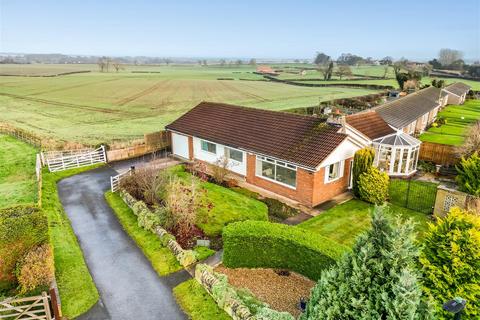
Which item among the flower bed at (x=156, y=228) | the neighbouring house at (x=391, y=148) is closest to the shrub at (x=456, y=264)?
the flower bed at (x=156, y=228)

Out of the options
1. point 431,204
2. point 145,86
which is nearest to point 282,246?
point 431,204

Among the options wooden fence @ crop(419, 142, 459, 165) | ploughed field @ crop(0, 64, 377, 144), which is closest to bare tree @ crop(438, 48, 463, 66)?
ploughed field @ crop(0, 64, 377, 144)

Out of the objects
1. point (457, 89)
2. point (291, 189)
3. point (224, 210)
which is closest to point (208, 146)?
point (224, 210)

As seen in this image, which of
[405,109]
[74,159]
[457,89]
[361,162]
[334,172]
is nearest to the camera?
[361,162]

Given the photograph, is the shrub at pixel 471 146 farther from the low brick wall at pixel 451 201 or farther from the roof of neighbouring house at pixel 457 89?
the roof of neighbouring house at pixel 457 89

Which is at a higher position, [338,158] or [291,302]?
[338,158]

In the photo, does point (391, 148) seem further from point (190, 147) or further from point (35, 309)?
point (35, 309)

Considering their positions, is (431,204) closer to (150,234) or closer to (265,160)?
(265,160)
